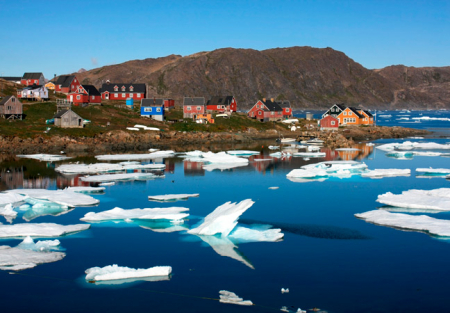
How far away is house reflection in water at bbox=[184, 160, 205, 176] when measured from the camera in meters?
44.2

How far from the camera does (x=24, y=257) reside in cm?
1925

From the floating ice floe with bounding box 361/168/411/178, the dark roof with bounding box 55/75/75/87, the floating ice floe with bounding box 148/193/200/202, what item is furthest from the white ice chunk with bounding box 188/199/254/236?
the dark roof with bounding box 55/75/75/87

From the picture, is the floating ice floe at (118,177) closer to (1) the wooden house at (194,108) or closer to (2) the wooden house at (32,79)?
(1) the wooden house at (194,108)

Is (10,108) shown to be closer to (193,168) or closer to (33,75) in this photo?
(193,168)

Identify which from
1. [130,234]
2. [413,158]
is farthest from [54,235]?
[413,158]

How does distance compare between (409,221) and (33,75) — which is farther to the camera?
(33,75)

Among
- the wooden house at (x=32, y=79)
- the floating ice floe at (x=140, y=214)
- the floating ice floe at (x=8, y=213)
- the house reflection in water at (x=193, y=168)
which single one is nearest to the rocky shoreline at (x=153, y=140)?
the house reflection in water at (x=193, y=168)

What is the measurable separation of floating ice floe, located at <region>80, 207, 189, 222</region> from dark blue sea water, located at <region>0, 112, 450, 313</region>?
2.67ft

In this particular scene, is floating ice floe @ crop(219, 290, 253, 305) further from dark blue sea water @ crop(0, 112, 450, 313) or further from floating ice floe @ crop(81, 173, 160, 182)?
floating ice floe @ crop(81, 173, 160, 182)

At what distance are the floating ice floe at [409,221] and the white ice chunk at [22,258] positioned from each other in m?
15.8

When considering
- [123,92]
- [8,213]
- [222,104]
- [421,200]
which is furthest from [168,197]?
[123,92]

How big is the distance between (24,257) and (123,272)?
469 cm

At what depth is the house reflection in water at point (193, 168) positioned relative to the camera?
44172mm

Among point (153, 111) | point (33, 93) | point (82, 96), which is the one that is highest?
point (33, 93)
